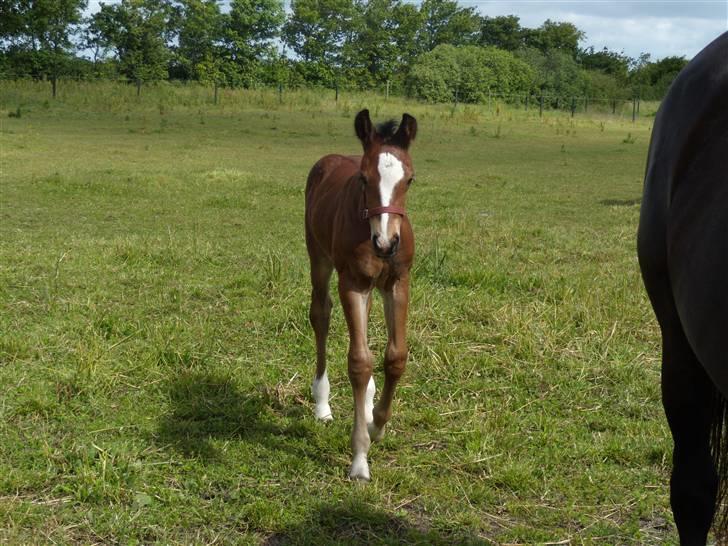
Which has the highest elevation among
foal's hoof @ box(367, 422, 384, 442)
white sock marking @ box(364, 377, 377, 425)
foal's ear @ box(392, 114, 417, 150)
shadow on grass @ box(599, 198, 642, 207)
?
foal's ear @ box(392, 114, 417, 150)

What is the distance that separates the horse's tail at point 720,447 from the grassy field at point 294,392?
1.71ft

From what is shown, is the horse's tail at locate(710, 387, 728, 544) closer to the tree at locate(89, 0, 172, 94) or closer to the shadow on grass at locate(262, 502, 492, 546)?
the shadow on grass at locate(262, 502, 492, 546)

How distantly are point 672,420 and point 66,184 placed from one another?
417 inches

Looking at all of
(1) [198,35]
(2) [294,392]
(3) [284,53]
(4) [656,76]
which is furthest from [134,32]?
(2) [294,392]

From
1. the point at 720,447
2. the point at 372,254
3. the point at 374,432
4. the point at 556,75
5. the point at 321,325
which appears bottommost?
the point at 374,432

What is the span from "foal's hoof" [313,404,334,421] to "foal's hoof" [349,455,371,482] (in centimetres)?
58

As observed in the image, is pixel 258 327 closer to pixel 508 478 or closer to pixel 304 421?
pixel 304 421

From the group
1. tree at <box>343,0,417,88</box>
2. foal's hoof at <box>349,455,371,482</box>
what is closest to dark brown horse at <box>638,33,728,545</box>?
foal's hoof at <box>349,455,371,482</box>

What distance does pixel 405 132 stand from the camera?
357 cm

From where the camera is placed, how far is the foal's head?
10.8 feet

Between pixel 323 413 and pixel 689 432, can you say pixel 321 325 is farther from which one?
pixel 689 432

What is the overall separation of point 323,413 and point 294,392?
340 mm

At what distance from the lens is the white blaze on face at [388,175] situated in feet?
11.1

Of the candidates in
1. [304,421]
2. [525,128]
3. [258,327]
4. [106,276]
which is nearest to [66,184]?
[106,276]
